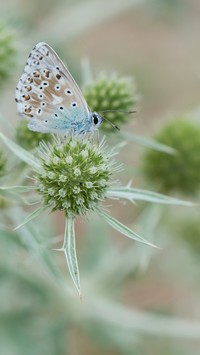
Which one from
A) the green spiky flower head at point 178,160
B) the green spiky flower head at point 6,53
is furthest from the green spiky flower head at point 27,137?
the green spiky flower head at point 178,160

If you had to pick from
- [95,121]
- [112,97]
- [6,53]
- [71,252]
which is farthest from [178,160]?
[71,252]

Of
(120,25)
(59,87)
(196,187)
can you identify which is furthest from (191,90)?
(59,87)

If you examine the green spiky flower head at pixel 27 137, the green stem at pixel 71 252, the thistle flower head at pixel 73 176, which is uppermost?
the green spiky flower head at pixel 27 137

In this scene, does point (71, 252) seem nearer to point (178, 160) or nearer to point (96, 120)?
point (96, 120)

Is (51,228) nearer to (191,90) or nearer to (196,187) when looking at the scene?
(196,187)

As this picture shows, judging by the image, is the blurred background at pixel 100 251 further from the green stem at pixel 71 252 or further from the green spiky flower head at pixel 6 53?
the green stem at pixel 71 252

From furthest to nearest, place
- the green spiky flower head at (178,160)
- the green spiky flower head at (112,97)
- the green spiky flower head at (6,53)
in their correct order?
the green spiky flower head at (178,160)
the green spiky flower head at (6,53)
the green spiky flower head at (112,97)
